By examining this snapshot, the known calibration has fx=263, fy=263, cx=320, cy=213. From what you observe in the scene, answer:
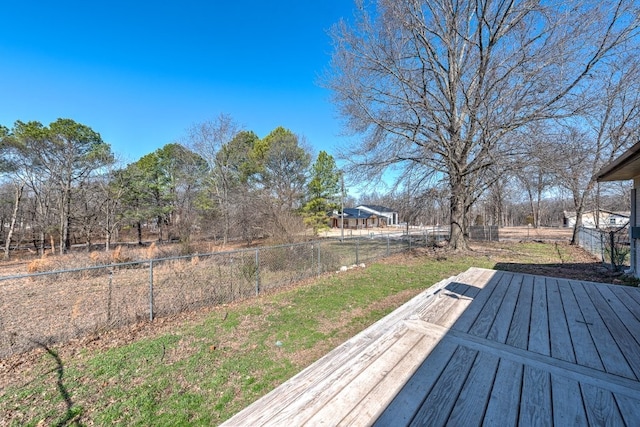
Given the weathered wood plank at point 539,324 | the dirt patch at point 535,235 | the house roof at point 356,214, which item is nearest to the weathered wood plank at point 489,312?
the weathered wood plank at point 539,324

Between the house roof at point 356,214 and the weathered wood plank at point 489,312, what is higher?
the house roof at point 356,214

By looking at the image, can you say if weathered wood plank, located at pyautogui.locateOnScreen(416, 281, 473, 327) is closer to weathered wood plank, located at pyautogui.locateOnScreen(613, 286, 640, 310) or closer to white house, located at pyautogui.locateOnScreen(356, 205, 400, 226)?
weathered wood plank, located at pyautogui.locateOnScreen(613, 286, 640, 310)

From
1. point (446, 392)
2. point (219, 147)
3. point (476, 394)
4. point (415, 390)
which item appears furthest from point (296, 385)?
point (219, 147)

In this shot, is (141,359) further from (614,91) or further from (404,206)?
(614,91)

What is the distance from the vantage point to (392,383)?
1.64 meters

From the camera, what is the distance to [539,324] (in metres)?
2.50

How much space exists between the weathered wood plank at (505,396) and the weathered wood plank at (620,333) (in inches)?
29.8

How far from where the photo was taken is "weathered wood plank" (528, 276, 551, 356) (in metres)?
2.06

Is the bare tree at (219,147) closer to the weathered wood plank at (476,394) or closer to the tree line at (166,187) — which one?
the tree line at (166,187)

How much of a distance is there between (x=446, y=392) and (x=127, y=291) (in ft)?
25.1

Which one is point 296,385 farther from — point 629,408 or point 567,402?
point 629,408

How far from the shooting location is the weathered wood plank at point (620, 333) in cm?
188

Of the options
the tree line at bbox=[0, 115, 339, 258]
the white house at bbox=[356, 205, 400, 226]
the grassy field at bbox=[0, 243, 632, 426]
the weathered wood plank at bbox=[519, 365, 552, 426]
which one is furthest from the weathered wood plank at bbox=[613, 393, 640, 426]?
the white house at bbox=[356, 205, 400, 226]

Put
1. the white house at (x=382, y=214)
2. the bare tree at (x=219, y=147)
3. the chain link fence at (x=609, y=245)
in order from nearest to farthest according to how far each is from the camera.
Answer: the chain link fence at (x=609, y=245) < the bare tree at (x=219, y=147) < the white house at (x=382, y=214)
